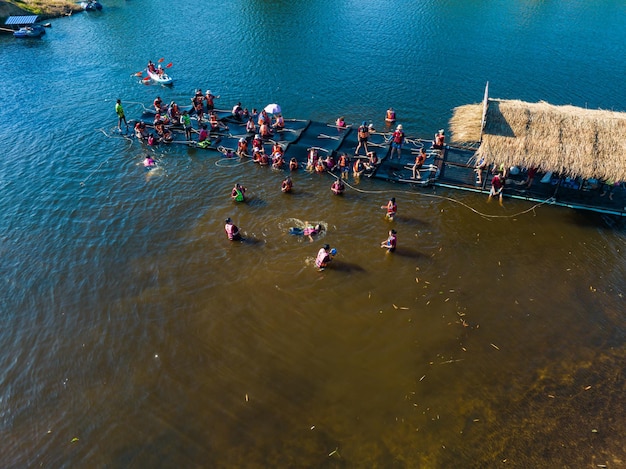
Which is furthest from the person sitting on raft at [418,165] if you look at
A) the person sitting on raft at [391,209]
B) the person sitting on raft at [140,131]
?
the person sitting on raft at [140,131]

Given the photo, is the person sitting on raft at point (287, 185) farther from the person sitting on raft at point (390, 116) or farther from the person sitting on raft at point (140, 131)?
the person sitting on raft at point (140, 131)

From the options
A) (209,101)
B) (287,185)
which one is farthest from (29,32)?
(287,185)

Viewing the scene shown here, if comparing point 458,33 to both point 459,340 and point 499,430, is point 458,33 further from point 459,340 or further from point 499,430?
point 499,430

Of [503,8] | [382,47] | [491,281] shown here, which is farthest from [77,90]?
[503,8]

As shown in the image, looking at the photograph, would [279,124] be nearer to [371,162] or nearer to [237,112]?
[237,112]

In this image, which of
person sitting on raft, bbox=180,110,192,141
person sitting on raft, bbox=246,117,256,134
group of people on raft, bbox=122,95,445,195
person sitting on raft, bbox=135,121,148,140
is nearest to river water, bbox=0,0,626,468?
group of people on raft, bbox=122,95,445,195
